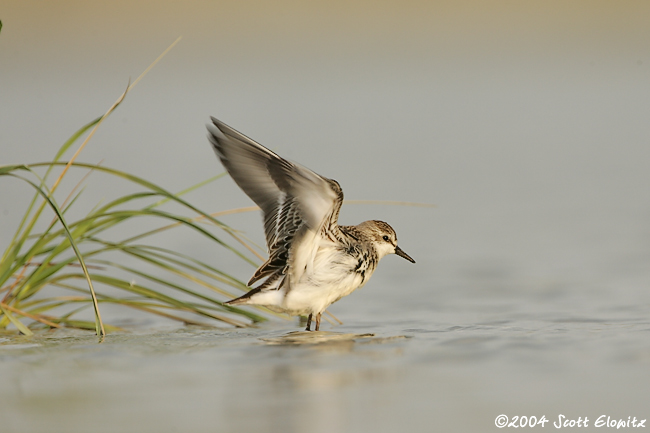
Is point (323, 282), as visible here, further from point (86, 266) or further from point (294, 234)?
point (86, 266)

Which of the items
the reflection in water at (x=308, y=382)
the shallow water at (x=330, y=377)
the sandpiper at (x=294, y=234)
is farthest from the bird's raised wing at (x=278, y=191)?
the reflection in water at (x=308, y=382)

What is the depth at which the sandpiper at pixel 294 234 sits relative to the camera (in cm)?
581

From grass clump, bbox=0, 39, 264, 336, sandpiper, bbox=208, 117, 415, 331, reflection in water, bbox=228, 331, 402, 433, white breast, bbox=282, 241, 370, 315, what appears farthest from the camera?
white breast, bbox=282, 241, 370, 315

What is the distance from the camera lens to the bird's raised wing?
5.73 m

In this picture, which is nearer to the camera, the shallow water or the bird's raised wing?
the shallow water

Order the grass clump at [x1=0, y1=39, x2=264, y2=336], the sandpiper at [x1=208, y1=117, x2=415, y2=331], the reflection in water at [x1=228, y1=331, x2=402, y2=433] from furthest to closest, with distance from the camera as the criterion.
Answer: the sandpiper at [x1=208, y1=117, x2=415, y2=331], the grass clump at [x1=0, y1=39, x2=264, y2=336], the reflection in water at [x1=228, y1=331, x2=402, y2=433]

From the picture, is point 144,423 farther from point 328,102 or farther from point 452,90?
point 452,90

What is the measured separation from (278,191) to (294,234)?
327 millimetres

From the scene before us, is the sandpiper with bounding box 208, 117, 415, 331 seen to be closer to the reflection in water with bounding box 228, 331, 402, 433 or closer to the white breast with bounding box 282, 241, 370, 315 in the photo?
the white breast with bounding box 282, 241, 370, 315

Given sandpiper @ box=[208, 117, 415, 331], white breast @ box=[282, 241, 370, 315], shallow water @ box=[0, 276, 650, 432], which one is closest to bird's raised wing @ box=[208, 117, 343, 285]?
sandpiper @ box=[208, 117, 415, 331]

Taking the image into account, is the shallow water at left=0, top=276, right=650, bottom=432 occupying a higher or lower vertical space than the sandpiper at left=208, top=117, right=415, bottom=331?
lower

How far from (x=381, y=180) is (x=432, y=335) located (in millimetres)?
5956

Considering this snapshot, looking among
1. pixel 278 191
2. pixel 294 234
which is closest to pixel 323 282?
pixel 294 234

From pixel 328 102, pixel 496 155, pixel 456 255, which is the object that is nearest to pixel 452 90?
pixel 328 102
